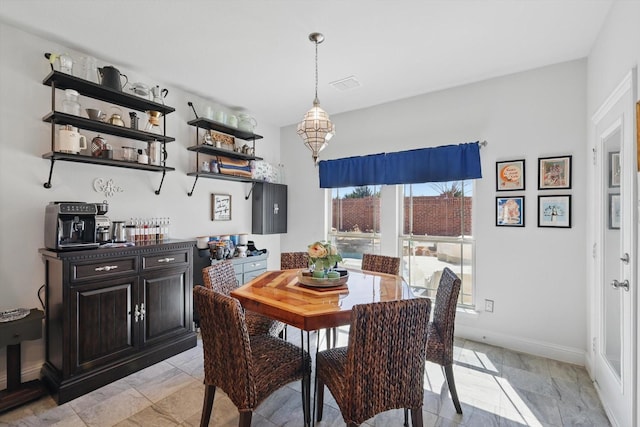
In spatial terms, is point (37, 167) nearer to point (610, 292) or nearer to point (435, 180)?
point (435, 180)

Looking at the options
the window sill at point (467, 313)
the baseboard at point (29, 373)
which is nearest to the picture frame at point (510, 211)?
the window sill at point (467, 313)

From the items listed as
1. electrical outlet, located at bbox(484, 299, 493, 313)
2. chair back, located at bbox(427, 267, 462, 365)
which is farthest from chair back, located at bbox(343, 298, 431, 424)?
electrical outlet, located at bbox(484, 299, 493, 313)

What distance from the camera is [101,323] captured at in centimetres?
241

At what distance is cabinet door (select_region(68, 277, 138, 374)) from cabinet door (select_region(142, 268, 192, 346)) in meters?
0.12

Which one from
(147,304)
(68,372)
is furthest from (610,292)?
(68,372)

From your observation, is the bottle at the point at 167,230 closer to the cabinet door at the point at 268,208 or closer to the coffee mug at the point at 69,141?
the coffee mug at the point at 69,141

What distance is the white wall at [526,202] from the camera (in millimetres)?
2781

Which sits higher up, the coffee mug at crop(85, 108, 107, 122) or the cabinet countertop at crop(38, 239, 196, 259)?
the coffee mug at crop(85, 108, 107, 122)

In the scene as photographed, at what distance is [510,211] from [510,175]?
370mm

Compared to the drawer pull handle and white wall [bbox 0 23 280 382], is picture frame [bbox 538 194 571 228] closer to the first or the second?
the drawer pull handle

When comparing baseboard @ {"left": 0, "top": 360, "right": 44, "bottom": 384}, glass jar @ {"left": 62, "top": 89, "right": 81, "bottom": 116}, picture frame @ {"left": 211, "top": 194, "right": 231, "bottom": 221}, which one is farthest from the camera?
picture frame @ {"left": 211, "top": 194, "right": 231, "bottom": 221}

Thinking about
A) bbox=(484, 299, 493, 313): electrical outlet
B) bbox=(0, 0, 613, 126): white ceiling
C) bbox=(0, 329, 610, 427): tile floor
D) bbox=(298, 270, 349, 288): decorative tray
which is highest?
bbox=(0, 0, 613, 126): white ceiling

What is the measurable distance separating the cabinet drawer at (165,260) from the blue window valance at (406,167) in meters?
2.13

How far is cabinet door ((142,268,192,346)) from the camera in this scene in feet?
8.94
